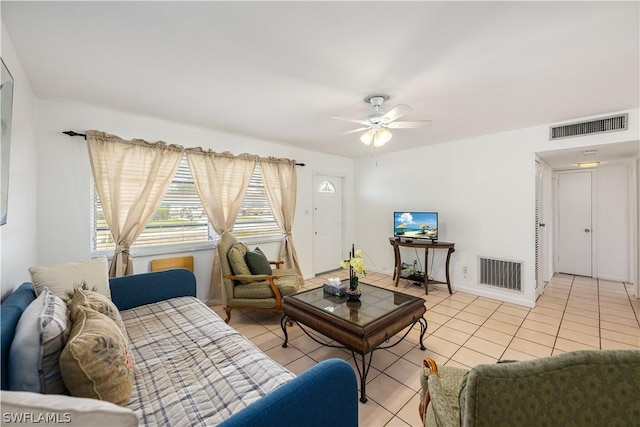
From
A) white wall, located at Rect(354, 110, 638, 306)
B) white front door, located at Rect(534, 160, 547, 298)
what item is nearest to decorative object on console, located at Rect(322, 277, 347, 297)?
white wall, located at Rect(354, 110, 638, 306)

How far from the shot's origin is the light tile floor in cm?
192

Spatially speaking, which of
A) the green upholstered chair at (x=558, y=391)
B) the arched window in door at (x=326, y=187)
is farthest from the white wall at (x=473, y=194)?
the green upholstered chair at (x=558, y=391)

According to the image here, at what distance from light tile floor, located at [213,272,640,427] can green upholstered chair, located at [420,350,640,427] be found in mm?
1113

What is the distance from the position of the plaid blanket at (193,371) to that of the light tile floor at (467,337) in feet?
2.61

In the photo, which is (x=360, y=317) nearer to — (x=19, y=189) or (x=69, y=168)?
(x=19, y=189)

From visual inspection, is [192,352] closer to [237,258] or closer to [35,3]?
[237,258]

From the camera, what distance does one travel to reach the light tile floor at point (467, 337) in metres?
1.92

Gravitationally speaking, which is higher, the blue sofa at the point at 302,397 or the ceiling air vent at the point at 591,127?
the ceiling air vent at the point at 591,127

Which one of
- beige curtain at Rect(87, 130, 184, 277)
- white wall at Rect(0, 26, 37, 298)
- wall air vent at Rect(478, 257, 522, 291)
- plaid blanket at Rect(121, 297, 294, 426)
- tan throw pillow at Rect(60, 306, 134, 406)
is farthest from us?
wall air vent at Rect(478, 257, 522, 291)

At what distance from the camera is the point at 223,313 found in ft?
10.7

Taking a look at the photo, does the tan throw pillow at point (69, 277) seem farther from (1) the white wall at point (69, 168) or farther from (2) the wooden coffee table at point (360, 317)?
(2) the wooden coffee table at point (360, 317)

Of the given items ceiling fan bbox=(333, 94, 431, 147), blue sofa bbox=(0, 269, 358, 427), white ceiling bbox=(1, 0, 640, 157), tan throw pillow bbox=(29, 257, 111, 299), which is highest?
white ceiling bbox=(1, 0, 640, 157)

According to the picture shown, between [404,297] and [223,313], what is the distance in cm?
226

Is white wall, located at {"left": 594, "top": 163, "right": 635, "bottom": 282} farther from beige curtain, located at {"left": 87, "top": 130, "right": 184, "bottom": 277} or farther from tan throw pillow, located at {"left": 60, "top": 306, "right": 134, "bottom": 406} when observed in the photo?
beige curtain, located at {"left": 87, "top": 130, "right": 184, "bottom": 277}
